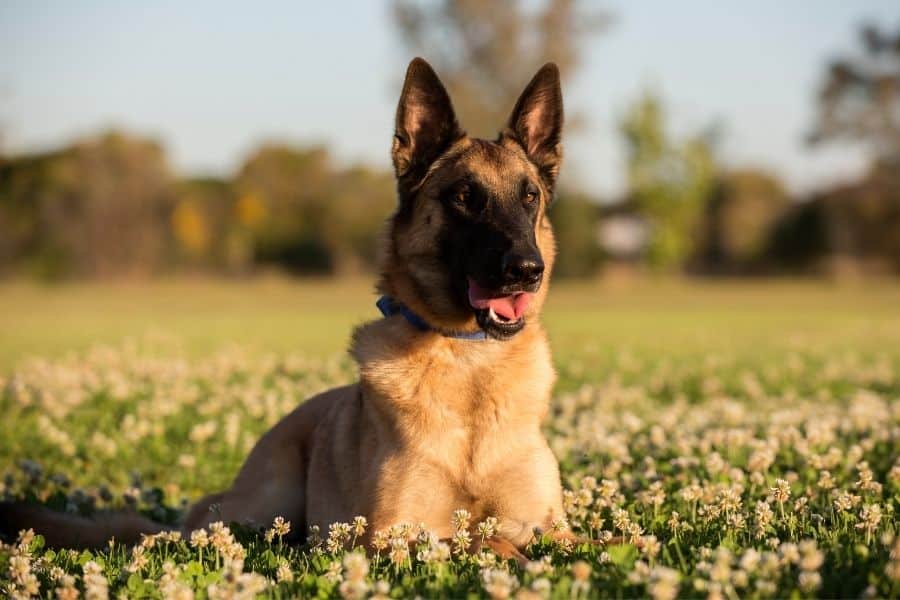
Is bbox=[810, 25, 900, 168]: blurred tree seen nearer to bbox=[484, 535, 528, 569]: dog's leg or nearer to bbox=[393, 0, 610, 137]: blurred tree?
bbox=[393, 0, 610, 137]: blurred tree

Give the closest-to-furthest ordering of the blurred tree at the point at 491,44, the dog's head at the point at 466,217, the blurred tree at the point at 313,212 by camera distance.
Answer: the dog's head at the point at 466,217 < the blurred tree at the point at 491,44 < the blurred tree at the point at 313,212

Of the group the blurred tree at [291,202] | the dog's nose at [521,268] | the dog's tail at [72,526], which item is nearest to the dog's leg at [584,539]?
the dog's nose at [521,268]

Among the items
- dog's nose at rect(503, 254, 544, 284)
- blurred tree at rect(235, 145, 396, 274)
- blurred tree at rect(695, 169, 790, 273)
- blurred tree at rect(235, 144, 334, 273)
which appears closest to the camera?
dog's nose at rect(503, 254, 544, 284)

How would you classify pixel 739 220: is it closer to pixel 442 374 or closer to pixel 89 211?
pixel 89 211

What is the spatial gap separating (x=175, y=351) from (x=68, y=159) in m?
63.0

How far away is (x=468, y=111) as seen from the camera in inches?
2188

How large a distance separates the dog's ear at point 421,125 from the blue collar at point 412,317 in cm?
81

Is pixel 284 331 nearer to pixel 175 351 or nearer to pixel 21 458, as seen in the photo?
pixel 175 351

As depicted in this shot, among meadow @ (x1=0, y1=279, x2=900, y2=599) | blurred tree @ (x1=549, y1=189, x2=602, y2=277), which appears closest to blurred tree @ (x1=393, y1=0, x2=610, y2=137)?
blurred tree @ (x1=549, y1=189, x2=602, y2=277)

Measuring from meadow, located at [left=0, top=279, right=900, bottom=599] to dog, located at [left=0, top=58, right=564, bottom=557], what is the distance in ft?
0.86

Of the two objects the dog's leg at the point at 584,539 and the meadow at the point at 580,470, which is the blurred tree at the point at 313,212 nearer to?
the meadow at the point at 580,470

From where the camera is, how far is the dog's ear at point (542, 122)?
19.9 feet

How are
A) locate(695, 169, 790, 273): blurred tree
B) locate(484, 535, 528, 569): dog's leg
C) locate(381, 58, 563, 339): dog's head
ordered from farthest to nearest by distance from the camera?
locate(695, 169, 790, 273): blurred tree, locate(381, 58, 563, 339): dog's head, locate(484, 535, 528, 569): dog's leg

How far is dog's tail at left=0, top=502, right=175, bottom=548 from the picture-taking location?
574cm
